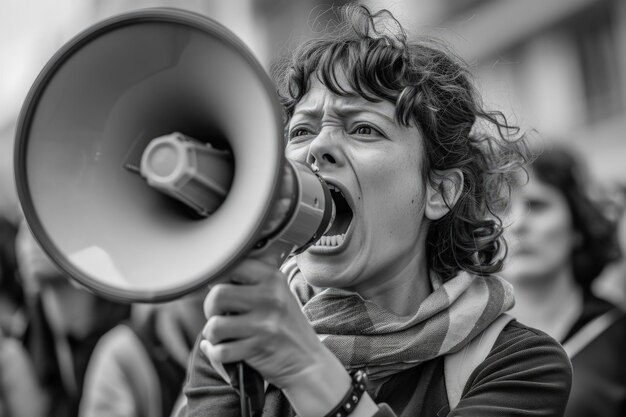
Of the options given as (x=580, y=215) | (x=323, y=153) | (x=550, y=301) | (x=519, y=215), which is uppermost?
(x=323, y=153)

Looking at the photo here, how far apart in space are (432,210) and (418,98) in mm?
250

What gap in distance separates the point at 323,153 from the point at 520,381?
0.59m

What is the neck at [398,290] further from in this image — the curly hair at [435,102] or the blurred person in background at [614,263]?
the blurred person in background at [614,263]

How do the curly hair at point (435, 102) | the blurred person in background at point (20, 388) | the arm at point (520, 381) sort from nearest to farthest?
A: the arm at point (520, 381), the curly hair at point (435, 102), the blurred person in background at point (20, 388)

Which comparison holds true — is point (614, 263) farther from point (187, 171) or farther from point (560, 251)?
point (187, 171)

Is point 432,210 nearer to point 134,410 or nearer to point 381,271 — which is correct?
point 381,271

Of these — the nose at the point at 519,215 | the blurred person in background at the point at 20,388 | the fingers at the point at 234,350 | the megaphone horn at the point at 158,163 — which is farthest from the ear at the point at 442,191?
the blurred person in background at the point at 20,388

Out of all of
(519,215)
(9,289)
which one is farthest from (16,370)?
(519,215)

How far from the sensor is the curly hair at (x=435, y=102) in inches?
77.4

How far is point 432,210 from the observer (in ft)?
6.66

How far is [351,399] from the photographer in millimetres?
1549

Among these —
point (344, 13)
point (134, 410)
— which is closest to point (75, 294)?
point (134, 410)

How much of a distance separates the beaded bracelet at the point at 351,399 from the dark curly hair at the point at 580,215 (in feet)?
7.51

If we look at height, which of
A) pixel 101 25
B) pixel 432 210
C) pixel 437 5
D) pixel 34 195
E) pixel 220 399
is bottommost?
pixel 437 5
